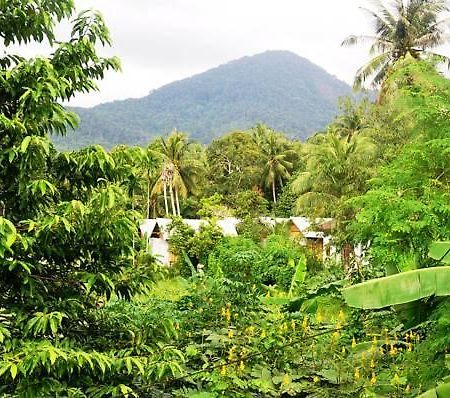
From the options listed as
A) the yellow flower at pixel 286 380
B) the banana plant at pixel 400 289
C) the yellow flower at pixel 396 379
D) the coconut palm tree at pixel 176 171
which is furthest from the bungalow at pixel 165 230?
the banana plant at pixel 400 289

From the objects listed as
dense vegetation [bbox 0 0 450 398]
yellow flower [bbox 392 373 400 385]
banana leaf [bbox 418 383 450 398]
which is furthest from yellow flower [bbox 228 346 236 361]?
banana leaf [bbox 418 383 450 398]

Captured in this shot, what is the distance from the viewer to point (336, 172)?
699 inches

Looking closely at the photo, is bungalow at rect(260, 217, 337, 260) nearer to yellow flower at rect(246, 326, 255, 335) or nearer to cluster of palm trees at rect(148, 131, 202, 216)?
cluster of palm trees at rect(148, 131, 202, 216)

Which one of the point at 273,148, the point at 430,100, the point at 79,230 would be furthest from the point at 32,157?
the point at 273,148

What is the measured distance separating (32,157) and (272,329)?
11.0 ft

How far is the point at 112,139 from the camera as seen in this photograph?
100062mm

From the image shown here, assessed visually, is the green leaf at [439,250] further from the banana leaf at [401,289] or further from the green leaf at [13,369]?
the green leaf at [13,369]

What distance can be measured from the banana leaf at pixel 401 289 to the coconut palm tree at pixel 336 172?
13.7 meters

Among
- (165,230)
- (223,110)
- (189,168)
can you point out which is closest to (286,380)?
(165,230)

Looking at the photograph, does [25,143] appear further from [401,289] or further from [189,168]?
[189,168]

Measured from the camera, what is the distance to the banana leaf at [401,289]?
3244mm

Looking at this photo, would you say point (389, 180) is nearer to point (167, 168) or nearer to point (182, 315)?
point (182, 315)

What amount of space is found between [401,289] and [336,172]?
14792mm

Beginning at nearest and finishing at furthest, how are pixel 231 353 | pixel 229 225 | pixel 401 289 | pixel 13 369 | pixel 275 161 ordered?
pixel 13 369
pixel 401 289
pixel 231 353
pixel 229 225
pixel 275 161
